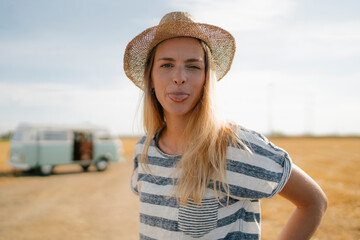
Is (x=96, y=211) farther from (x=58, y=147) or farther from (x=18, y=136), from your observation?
(x=18, y=136)

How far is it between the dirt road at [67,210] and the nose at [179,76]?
4201 mm

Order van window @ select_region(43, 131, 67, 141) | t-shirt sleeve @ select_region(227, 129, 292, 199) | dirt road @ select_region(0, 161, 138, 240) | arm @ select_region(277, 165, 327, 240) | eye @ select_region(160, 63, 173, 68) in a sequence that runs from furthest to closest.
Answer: van window @ select_region(43, 131, 67, 141) < dirt road @ select_region(0, 161, 138, 240) < eye @ select_region(160, 63, 173, 68) < arm @ select_region(277, 165, 327, 240) < t-shirt sleeve @ select_region(227, 129, 292, 199)

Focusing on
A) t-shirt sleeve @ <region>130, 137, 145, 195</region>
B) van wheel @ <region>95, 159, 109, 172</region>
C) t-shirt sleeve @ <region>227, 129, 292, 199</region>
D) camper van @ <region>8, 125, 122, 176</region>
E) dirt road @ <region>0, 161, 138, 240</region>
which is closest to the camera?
t-shirt sleeve @ <region>227, 129, 292, 199</region>

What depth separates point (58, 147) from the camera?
483 inches

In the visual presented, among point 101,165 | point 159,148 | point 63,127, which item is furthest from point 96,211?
point 101,165

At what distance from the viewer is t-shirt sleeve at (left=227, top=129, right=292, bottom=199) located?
51.0 inches

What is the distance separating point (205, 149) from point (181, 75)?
0.41 meters

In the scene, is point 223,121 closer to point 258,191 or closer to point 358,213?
point 258,191

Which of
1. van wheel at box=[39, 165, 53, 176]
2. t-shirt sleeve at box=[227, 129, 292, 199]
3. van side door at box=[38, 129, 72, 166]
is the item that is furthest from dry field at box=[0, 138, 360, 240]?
t-shirt sleeve at box=[227, 129, 292, 199]

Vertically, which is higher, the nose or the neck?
the nose

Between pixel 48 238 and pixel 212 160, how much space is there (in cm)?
483

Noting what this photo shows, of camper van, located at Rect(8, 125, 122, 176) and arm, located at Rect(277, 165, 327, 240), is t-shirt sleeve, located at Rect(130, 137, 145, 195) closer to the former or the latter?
arm, located at Rect(277, 165, 327, 240)

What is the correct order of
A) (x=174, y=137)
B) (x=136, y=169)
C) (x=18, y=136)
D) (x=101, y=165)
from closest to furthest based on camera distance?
(x=174, y=137)
(x=136, y=169)
(x=18, y=136)
(x=101, y=165)

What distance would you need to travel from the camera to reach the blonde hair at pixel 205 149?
135 centimetres
